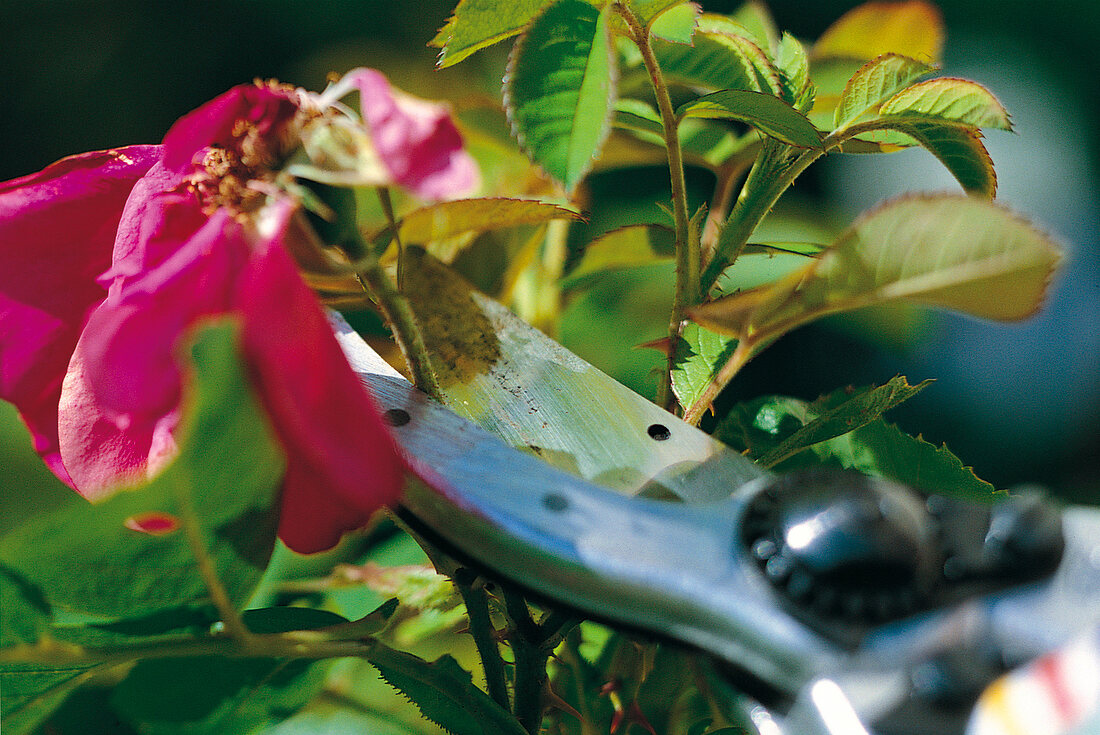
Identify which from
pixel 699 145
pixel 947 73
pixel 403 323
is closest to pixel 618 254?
pixel 699 145

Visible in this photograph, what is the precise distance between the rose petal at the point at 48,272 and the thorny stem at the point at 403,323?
0.09m

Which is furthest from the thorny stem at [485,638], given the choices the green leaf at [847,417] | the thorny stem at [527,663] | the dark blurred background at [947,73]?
the dark blurred background at [947,73]

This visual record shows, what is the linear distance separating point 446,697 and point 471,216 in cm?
17

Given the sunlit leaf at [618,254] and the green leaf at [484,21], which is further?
the sunlit leaf at [618,254]

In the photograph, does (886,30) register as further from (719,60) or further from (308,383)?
(308,383)

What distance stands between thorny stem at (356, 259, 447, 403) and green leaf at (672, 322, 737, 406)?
0.08 m

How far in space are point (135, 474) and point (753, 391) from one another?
740mm

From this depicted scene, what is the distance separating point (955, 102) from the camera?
0.30 meters

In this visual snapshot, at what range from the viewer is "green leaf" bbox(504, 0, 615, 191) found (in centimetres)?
27

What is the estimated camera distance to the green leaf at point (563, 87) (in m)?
0.27

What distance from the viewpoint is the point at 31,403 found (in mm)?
295

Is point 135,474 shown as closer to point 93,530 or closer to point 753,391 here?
point 93,530

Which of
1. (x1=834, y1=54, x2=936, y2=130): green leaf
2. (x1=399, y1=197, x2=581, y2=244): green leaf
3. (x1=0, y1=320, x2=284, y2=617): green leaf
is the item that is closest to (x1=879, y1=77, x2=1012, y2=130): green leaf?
(x1=834, y1=54, x2=936, y2=130): green leaf

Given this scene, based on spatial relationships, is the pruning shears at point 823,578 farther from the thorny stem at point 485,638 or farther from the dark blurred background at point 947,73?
the dark blurred background at point 947,73
